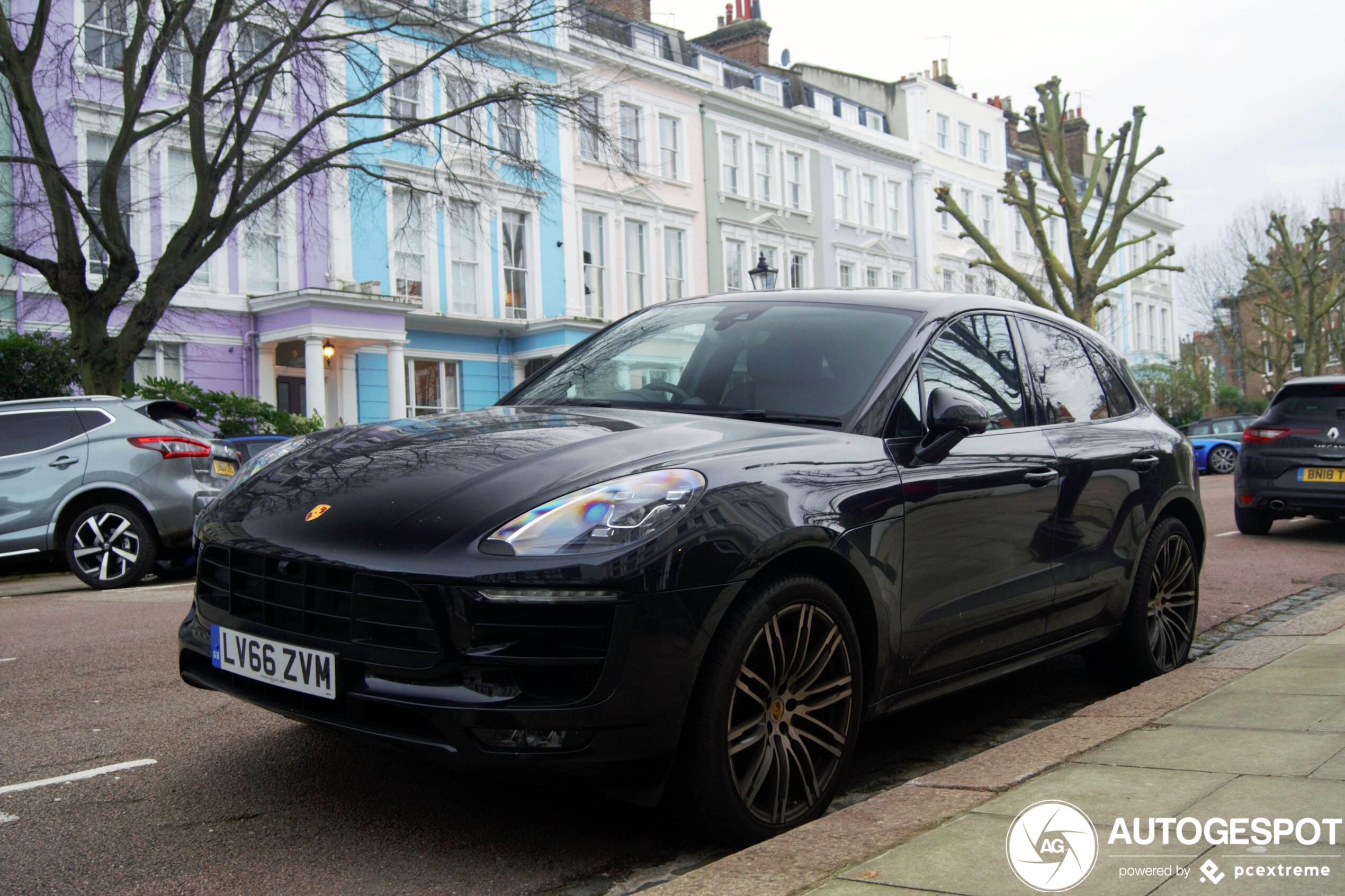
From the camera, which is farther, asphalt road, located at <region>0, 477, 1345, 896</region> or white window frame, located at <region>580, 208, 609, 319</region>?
white window frame, located at <region>580, 208, 609, 319</region>

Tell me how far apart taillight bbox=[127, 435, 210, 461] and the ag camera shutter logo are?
8537 millimetres

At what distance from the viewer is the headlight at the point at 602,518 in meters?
2.88

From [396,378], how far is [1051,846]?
23.9 m

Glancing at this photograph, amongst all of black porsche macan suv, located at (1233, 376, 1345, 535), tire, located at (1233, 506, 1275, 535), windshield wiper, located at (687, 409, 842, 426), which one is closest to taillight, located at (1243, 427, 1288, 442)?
black porsche macan suv, located at (1233, 376, 1345, 535)

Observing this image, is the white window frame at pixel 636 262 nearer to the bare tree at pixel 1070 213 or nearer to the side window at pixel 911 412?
the bare tree at pixel 1070 213

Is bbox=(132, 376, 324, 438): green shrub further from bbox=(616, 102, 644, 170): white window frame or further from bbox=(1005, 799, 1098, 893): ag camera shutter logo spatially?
bbox=(1005, 799, 1098, 893): ag camera shutter logo

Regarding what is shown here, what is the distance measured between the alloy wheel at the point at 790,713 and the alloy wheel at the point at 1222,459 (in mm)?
29579

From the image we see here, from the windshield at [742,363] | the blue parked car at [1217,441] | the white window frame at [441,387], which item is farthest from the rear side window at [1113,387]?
the blue parked car at [1217,441]

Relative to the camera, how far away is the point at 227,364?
926 inches

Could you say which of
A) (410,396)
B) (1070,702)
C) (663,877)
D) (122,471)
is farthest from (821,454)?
(410,396)

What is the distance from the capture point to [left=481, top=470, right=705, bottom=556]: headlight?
288 cm

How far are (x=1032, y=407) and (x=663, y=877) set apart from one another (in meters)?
2.52

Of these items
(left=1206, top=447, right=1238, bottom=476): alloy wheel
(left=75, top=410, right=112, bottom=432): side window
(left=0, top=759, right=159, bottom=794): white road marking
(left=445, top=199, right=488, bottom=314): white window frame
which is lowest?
(left=1206, top=447, right=1238, bottom=476): alloy wheel

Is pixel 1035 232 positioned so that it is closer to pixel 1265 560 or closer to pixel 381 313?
pixel 381 313
